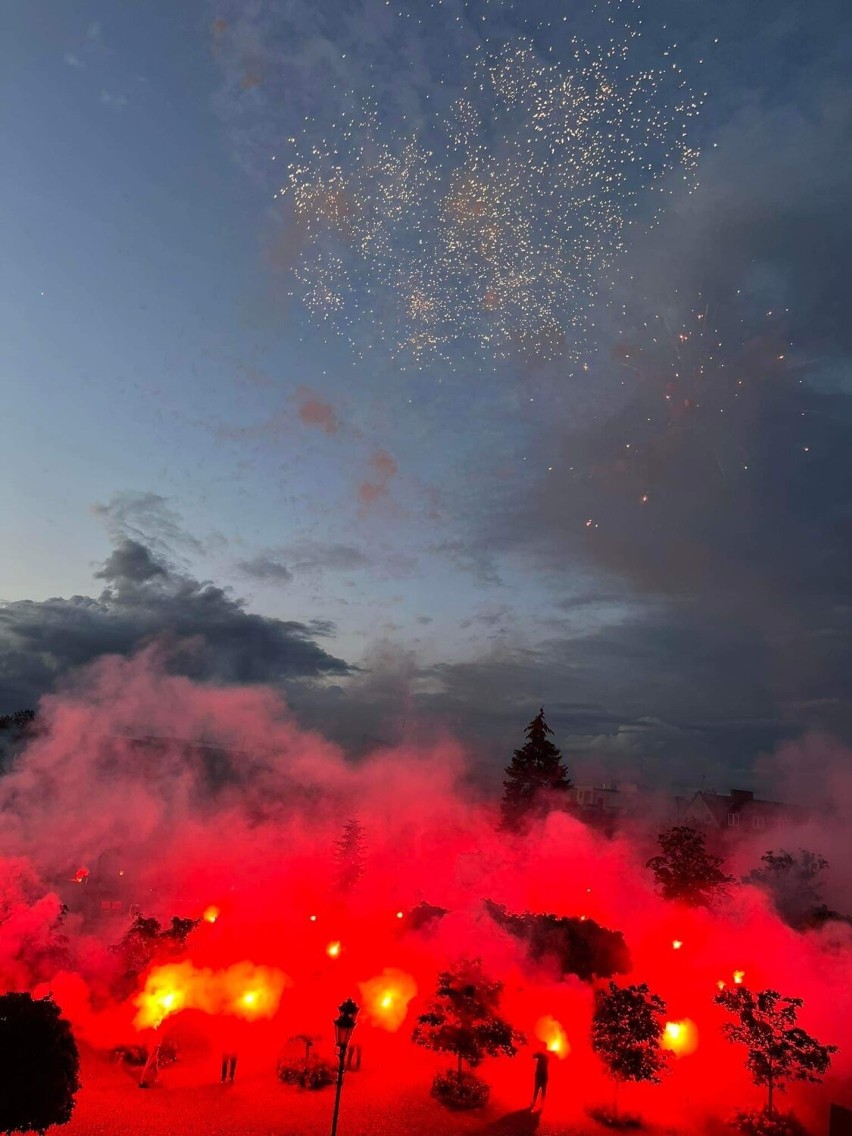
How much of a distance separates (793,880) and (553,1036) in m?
22.9

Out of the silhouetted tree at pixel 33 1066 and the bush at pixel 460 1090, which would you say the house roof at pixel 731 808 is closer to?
the bush at pixel 460 1090

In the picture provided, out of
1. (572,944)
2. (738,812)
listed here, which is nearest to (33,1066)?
(572,944)

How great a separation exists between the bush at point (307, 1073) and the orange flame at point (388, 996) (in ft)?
14.3

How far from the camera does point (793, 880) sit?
3900cm

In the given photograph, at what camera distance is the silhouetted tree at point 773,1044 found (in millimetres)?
19797

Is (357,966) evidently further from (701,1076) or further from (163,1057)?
(701,1076)

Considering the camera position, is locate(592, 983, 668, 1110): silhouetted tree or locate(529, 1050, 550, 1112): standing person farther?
locate(529, 1050, 550, 1112): standing person

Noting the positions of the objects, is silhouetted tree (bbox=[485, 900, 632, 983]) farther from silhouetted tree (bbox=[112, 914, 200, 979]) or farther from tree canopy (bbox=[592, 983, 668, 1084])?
silhouetted tree (bbox=[112, 914, 200, 979])

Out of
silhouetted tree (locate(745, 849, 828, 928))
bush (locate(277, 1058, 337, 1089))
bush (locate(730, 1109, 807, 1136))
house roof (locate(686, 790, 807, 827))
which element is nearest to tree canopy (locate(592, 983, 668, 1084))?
bush (locate(730, 1109, 807, 1136))

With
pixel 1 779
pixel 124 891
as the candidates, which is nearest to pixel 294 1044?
pixel 124 891

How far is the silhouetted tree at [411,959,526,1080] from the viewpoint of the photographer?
69.7 ft

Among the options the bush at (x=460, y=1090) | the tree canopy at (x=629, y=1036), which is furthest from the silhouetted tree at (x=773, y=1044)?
the bush at (x=460, y=1090)

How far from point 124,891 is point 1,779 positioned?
8.20m

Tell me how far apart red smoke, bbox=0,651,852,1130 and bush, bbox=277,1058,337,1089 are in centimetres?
252
